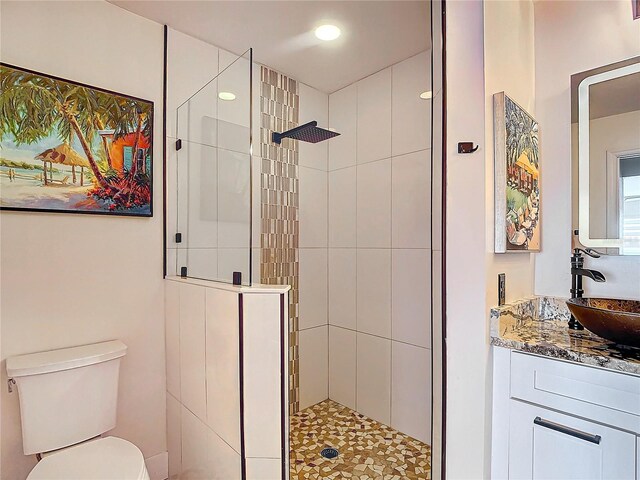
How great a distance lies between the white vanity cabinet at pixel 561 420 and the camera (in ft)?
3.60

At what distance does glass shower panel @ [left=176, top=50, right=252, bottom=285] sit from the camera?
1655 millimetres

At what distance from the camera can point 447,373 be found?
141cm

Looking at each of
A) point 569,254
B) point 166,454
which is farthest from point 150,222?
point 569,254

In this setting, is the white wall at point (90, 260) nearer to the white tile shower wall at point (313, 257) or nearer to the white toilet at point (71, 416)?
the white toilet at point (71, 416)

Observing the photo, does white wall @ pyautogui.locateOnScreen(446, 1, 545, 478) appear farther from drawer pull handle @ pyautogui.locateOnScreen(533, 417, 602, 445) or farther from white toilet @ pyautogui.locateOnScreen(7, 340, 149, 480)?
white toilet @ pyautogui.locateOnScreen(7, 340, 149, 480)

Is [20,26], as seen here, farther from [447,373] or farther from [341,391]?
[341,391]

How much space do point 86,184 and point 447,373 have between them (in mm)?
1801

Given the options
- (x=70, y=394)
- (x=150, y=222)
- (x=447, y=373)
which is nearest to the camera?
(x=447, y=373)

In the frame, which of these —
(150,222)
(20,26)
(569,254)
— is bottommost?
(569,254)

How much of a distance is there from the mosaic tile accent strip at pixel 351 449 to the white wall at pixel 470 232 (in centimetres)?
73

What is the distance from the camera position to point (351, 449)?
221cm

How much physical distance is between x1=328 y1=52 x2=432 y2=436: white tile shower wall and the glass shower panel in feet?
3.75

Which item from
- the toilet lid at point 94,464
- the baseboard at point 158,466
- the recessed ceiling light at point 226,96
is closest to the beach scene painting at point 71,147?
the recessed ceiling light at point 226,96

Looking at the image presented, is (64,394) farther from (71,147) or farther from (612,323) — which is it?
(612,323)
